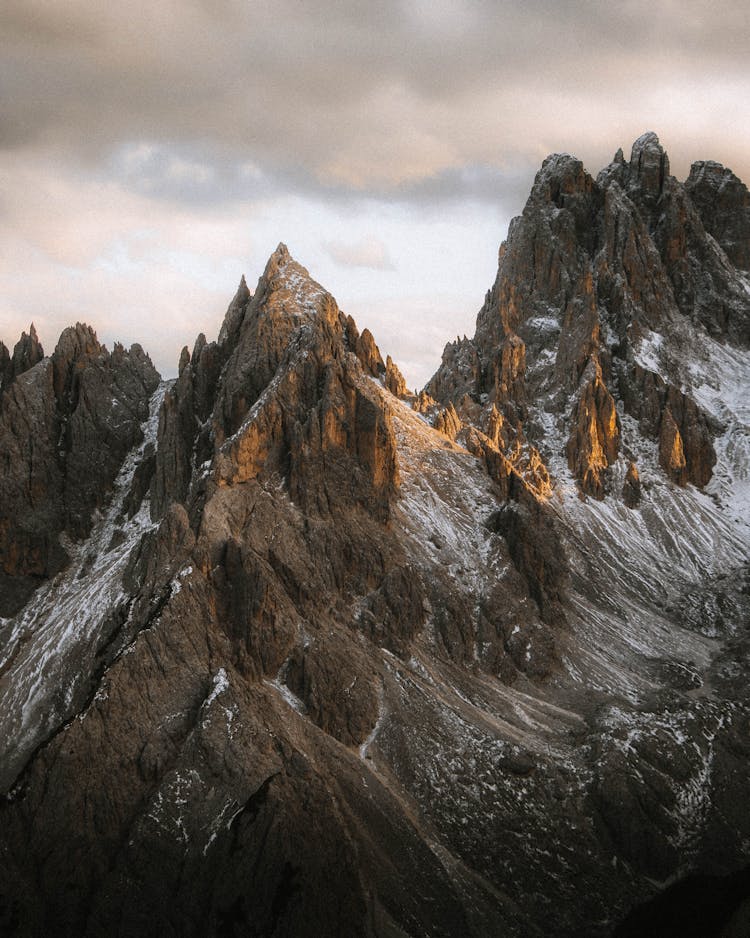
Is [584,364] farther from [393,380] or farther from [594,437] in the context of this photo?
[393,380]

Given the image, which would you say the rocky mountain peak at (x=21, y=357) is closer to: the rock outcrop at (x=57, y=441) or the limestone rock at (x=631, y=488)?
the rock outcrop at (x=57, y=441)

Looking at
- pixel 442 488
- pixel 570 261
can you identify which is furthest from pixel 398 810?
pixel 570 261

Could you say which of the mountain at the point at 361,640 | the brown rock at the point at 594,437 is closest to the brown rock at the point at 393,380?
the mountain at the point at 361,640

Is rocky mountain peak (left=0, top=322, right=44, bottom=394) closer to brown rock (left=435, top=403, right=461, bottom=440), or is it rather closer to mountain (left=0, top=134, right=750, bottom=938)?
mountain (left=0, top=134, right=750, bottom=938)

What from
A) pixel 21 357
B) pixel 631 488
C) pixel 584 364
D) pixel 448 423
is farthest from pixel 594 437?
pixel 21 357

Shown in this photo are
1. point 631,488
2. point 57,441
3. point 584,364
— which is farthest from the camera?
point 584,364

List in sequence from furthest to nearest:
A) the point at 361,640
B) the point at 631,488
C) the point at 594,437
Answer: the point at 594,437 → the point at 631,488 → the point at 361,640

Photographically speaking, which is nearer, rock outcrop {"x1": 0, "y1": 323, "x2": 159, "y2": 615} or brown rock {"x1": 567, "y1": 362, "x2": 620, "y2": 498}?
rock outcrop {"x1": 0, "y1": 323, "x2": 159, "y2": 615}

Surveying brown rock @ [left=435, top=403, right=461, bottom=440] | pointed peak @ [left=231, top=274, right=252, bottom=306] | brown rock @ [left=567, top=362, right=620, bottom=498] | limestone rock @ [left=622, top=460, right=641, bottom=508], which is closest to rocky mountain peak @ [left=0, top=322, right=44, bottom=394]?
pointed peak @ [left=231, top=274, right=252, bottom=306]

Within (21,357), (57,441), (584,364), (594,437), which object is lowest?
(57,441)
